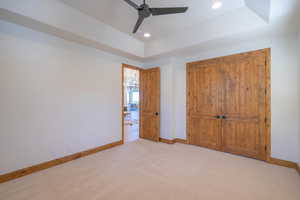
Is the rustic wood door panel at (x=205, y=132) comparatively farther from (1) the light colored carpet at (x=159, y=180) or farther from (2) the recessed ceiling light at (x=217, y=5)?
(2) the recessed ceiling light at (x=217, y=5)

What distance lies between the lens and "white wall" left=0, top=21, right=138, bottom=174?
7.23 ft

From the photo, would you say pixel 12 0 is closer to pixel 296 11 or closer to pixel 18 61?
pixel 18 61

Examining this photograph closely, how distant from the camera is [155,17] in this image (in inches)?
108

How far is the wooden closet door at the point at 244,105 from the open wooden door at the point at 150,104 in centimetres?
175

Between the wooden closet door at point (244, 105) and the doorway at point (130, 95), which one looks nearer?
the wooden closet door at point (244, 105)

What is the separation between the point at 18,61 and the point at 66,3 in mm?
1265

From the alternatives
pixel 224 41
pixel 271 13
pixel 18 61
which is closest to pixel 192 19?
pixel 224 41

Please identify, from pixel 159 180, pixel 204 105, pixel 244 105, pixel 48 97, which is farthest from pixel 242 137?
pixel 48 97

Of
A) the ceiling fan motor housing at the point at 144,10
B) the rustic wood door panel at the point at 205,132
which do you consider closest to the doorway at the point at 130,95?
the rustic wood door panel at the point at 205,132

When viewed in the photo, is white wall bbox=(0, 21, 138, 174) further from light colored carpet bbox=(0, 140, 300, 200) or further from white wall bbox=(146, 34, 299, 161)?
white wall bbox=(146, 34, 299, 161)

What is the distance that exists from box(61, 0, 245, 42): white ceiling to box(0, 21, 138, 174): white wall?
32.0 inches

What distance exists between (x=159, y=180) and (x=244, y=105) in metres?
2.39

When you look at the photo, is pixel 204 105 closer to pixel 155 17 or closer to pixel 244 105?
pixel 244 105

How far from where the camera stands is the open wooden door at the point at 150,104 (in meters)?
4.18
